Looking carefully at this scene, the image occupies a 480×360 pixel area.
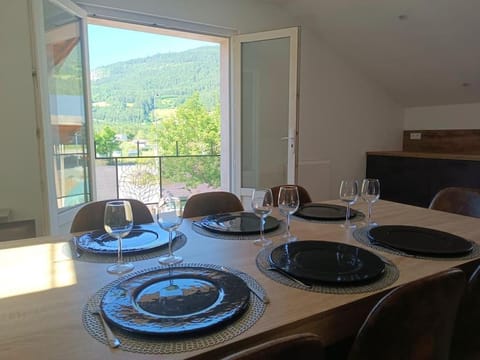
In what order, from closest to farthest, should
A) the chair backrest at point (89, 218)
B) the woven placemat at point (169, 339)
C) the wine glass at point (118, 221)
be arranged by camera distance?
the woven placemat at point (169, 339), the wine glass at point (118, 221), the chair backrest at point (89, 218)

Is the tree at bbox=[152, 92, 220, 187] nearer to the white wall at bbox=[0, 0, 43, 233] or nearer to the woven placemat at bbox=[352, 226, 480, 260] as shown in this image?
the white wall at bbox=[0, 0, 43, 233]

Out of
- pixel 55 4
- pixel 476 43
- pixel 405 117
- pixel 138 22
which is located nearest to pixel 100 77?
pixel 138 22

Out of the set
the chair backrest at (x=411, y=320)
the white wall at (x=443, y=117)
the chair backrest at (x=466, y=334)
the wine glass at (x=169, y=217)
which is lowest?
the chair backrest at (x=466, y=334)

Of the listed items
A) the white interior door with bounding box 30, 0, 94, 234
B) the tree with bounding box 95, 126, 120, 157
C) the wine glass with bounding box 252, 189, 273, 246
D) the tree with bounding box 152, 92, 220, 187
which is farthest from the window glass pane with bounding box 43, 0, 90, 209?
the tree with bounding box 152, 92, 220, 187

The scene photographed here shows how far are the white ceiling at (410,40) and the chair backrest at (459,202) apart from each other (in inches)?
74.8

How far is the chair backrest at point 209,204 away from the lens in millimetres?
1865

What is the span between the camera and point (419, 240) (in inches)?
53.0

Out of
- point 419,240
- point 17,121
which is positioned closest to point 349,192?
point 419,240

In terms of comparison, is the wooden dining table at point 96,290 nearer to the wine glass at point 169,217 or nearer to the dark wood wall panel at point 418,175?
the wine glass at point 169,217

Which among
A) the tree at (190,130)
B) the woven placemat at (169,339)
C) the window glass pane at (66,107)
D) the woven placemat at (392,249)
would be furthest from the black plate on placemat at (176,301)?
the tree at (190,130)

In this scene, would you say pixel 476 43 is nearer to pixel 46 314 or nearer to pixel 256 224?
pixel 256 224

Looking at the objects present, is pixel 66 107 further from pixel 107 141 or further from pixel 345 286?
pixel 107 141

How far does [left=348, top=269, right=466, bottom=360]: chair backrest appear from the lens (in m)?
0.79

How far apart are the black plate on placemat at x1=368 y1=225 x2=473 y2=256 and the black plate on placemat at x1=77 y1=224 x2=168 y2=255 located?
2.69ft
